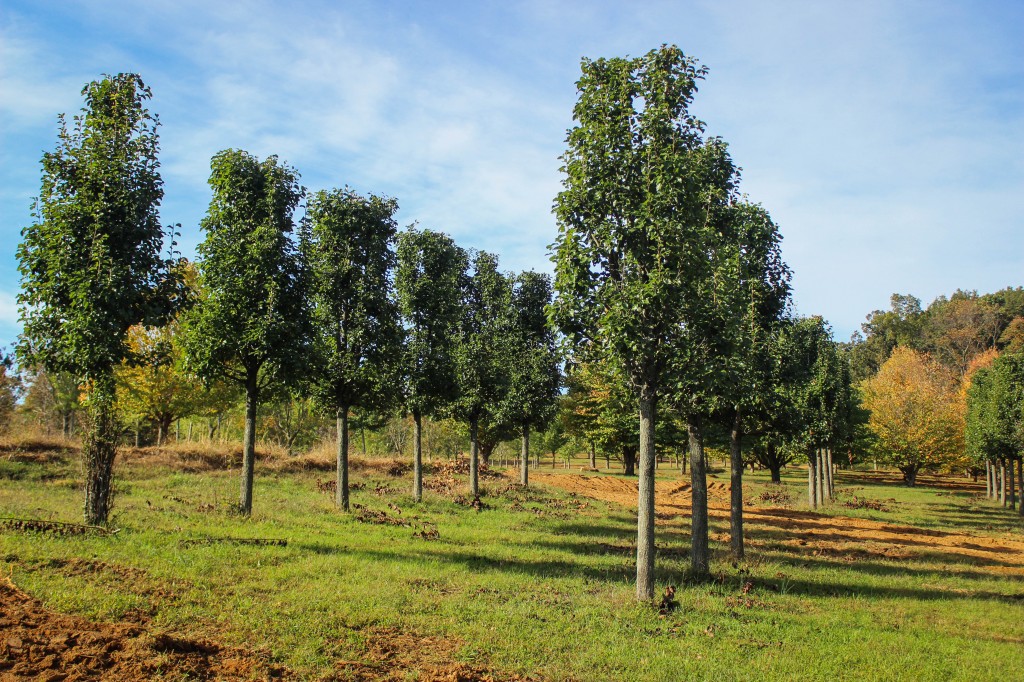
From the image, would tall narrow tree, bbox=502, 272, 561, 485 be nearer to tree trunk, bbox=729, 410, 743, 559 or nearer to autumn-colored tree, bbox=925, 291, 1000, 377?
tree trunk, bbox=729, 410, 743, 559

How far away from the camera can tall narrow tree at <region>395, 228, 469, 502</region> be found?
960 inches

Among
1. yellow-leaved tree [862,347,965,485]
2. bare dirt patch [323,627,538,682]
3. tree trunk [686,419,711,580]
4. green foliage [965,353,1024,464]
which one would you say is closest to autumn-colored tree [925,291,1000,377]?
yellow-leaved tree [862,347,965,485]

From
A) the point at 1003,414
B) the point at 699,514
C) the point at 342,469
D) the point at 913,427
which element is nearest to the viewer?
the point at 699,514

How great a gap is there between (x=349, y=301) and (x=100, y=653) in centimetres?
1468

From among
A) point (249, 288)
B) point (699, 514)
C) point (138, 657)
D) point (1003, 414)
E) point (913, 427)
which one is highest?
point (249, 288)

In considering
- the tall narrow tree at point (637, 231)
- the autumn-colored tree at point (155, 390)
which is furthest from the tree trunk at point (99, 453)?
the autumn-colored tree at point (155, 390)

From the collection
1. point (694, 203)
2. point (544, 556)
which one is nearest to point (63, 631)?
point (544, 556)

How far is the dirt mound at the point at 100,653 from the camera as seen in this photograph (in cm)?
627

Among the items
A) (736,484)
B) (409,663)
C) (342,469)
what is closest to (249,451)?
(342,469)

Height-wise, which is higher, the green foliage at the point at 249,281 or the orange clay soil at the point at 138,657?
the green foliage at the point at 249,281

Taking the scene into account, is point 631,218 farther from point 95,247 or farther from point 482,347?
point 482,347

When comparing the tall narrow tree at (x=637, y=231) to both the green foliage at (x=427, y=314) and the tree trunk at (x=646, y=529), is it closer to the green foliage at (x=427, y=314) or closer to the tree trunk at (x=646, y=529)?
the tree trunk at (x=646, y=529)

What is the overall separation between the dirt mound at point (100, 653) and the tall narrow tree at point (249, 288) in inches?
318

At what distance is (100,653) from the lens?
6.62 metres
